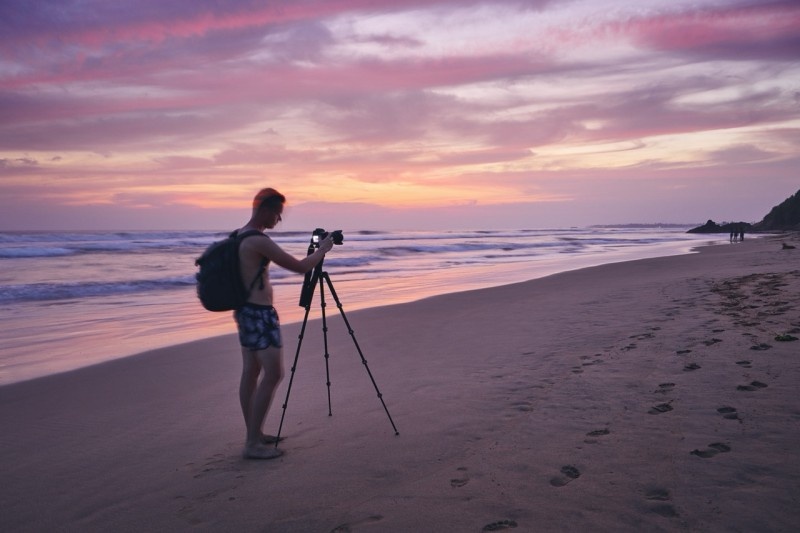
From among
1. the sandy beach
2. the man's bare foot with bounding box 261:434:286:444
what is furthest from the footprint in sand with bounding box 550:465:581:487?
the man's bare foot with bounding box 261:434:286:444

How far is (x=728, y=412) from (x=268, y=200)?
3.77 meters

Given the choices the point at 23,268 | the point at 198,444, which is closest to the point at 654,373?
the point at 198,444

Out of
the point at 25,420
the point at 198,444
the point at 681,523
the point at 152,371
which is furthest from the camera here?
the point at 152,371

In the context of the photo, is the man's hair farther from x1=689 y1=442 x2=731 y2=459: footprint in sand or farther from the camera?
x1=689 y1=442 x2=731 y2=459: footprint in sand

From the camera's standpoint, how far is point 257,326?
4102mm

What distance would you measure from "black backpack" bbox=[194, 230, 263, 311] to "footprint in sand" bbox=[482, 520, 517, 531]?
2216 mm

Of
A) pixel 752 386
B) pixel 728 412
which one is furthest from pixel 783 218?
pixel 728 412

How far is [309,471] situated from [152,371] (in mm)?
3953

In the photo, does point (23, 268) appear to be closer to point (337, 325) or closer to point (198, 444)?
point (337, 325)

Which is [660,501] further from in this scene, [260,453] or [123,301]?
[123,301]

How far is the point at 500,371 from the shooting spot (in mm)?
6055

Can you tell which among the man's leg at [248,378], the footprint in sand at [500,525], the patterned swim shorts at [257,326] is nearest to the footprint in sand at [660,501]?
the footprint in sand at [500,525]

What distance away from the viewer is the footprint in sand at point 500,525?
292cm

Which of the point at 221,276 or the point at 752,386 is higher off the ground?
the point at 221,276
